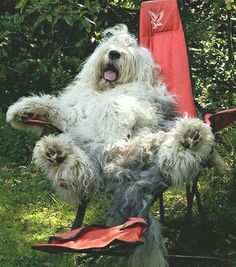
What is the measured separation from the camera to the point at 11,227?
4531 millimetres

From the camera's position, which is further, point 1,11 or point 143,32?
point 1,11

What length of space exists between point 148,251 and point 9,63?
3248 millimetres

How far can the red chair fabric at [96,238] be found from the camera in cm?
296

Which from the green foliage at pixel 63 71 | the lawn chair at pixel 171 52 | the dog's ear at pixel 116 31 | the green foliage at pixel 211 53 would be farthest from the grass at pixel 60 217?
the dog's ear at pixel 116 31

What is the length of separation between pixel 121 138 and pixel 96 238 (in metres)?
0.88

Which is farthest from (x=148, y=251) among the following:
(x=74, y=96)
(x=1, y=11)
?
(x=1, y=11)

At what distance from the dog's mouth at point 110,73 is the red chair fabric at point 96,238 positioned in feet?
4.17

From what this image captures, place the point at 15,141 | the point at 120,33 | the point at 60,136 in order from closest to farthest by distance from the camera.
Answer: the point at 60,136, the point at 120,33, the point at 15,141

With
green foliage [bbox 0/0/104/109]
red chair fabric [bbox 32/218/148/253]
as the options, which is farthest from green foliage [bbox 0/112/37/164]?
red chair fabric [bbox 32/218/148/253]

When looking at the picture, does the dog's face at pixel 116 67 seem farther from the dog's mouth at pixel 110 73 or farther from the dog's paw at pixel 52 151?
the dog's paw at pixel 52 151

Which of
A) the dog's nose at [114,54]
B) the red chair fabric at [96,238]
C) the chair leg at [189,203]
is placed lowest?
the chair leg at [189,203]

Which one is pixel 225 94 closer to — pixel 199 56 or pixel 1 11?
pixel 199 56

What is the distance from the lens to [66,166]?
140 inches

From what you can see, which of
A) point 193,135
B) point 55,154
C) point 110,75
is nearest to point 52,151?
point 55,154
